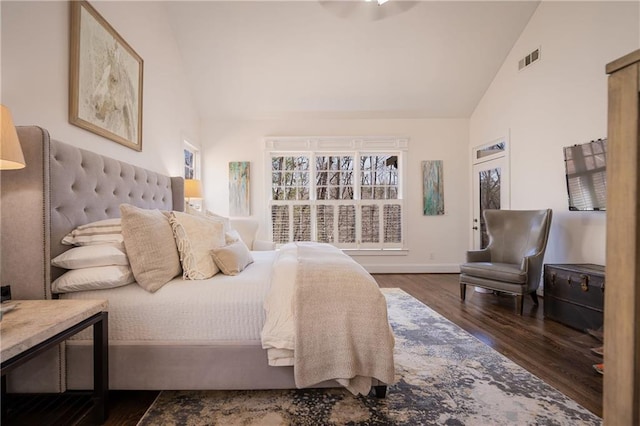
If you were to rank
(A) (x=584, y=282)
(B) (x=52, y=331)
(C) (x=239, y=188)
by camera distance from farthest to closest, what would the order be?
(C) (x=239, y=188), (A) (x=584, y=282), (B) (x=52, y=331)

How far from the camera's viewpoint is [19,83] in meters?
1.61

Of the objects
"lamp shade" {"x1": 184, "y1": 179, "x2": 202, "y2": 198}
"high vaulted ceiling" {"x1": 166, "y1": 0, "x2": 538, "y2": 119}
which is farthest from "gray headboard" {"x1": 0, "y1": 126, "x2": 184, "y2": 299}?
"high vaulted ceiling" {"x1": 166, "y1": 0, "x2": 538, "y2": 119}

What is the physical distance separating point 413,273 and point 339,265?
143 inches

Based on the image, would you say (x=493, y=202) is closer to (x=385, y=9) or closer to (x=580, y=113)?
(x=580, y=113)

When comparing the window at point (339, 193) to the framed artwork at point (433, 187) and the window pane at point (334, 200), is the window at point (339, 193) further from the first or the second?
the framed artwork at point (433, 187)

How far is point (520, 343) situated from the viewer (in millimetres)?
2248

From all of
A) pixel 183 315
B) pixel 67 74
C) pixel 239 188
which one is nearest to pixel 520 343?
pixel 183 315

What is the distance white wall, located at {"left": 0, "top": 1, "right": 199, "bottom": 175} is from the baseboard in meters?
3.35

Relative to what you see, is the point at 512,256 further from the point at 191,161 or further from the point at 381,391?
the point at 191,161

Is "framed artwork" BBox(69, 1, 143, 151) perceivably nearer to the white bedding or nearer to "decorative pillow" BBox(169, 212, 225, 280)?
"decorative pillow" BBox(169, 212, 225, 280)

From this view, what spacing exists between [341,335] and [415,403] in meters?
0.60

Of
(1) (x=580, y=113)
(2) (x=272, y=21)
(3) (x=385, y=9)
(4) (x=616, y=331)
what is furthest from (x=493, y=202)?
(4) (x=616, y=331)

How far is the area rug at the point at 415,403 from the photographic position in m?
1.40

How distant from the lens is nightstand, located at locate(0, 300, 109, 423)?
927mm
